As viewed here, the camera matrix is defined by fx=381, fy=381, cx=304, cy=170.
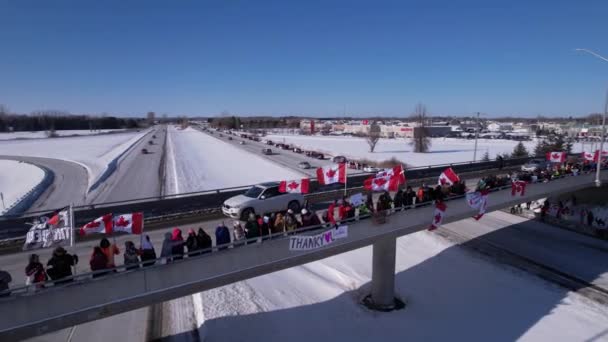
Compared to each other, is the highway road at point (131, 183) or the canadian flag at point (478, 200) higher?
the canadian flag at point (478, 200)

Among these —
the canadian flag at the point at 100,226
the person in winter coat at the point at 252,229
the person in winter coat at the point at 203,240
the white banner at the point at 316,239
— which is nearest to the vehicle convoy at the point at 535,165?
the white banner at the point at 316,239

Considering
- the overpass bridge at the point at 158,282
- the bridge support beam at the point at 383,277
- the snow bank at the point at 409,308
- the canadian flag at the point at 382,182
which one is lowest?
the snow bank at the point at 409,308

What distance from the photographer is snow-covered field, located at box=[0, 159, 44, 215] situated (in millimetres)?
36156

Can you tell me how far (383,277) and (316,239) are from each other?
6175mm

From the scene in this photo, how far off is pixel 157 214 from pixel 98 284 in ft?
34.3

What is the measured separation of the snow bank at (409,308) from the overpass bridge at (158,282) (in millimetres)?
4270

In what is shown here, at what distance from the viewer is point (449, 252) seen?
23.0 m

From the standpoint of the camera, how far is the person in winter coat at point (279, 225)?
1183 cm

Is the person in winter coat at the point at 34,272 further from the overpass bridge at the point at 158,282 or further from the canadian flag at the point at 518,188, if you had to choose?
the canadian flag at the point at 518,188

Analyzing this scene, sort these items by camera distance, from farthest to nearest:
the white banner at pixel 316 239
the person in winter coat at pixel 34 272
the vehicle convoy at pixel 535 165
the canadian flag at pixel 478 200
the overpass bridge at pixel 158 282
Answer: the vehicle convoy at pixel 535 165, the canadian flag at pixel 478 200, the white banner at pixel 316 239, the person in winter coat at pixel 34 272, the overpass bridge at pixel 158 282

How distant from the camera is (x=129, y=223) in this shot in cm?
1188

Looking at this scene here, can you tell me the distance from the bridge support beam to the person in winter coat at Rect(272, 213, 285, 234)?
19.4 feet

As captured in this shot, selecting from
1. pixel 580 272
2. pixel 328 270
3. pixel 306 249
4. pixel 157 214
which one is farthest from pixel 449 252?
pixel 157 214

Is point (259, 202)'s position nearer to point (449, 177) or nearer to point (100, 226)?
point (100, 226)
